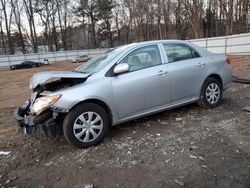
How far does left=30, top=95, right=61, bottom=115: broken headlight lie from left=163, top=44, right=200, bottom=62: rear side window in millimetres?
2256

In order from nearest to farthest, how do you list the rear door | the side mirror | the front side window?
the side mirror
the front side window
the rear door

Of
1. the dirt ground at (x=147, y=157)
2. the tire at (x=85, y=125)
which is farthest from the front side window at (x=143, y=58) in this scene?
the dirt ground at (x=147, y=157)

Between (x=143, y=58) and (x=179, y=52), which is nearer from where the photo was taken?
(x=143, y=58)

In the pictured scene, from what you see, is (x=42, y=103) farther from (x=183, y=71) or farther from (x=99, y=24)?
(x=99, y=24)

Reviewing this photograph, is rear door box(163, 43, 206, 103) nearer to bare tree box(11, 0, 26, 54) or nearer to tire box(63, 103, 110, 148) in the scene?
tire box(63, 103, 110, 148)

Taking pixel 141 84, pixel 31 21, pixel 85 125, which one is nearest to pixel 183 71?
pixel 141 84

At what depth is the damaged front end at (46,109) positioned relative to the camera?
3.41 m

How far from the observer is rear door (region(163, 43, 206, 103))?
4410 mm

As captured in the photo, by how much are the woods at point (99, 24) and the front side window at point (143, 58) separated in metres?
29.1

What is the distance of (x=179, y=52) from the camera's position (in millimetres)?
4680

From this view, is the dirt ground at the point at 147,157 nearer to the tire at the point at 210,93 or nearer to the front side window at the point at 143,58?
the tire at the point at 210,93

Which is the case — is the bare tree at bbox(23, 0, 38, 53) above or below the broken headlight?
above

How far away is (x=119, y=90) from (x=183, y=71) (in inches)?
56.9

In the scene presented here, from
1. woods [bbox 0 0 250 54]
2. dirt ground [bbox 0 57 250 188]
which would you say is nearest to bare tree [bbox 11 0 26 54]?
woods [bbox 0 0 250 54]
